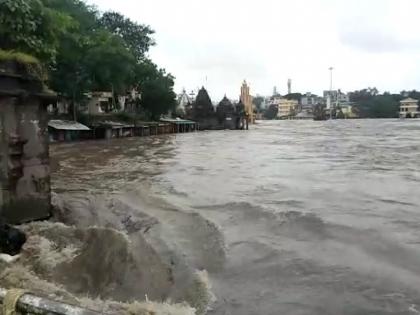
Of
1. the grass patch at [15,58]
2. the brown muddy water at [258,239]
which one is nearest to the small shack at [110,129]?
the brown muddy water at [258,239]

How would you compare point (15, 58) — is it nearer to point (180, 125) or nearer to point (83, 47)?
point (83, 47)

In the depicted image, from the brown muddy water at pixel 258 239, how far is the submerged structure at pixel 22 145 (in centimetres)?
110

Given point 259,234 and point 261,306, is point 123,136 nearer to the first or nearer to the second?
point 259,234

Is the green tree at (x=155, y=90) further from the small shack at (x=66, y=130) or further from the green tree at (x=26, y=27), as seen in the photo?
the green tree at (x=26, y=27)

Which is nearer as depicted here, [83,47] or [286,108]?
[83,47]

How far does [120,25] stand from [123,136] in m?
18.5

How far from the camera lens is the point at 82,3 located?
48000 millimetres

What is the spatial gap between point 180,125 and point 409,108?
100111 millimetres

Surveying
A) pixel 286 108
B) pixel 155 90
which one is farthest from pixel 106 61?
pixel 286 108

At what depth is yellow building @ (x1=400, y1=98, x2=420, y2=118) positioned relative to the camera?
477 feet

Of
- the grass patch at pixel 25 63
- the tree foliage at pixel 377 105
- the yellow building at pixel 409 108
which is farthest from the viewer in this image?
the tree foliage at pixel 377 105

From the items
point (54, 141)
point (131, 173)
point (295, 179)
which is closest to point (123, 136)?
point (54, 141)

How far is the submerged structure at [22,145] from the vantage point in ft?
25.0

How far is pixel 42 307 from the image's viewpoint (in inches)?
109
